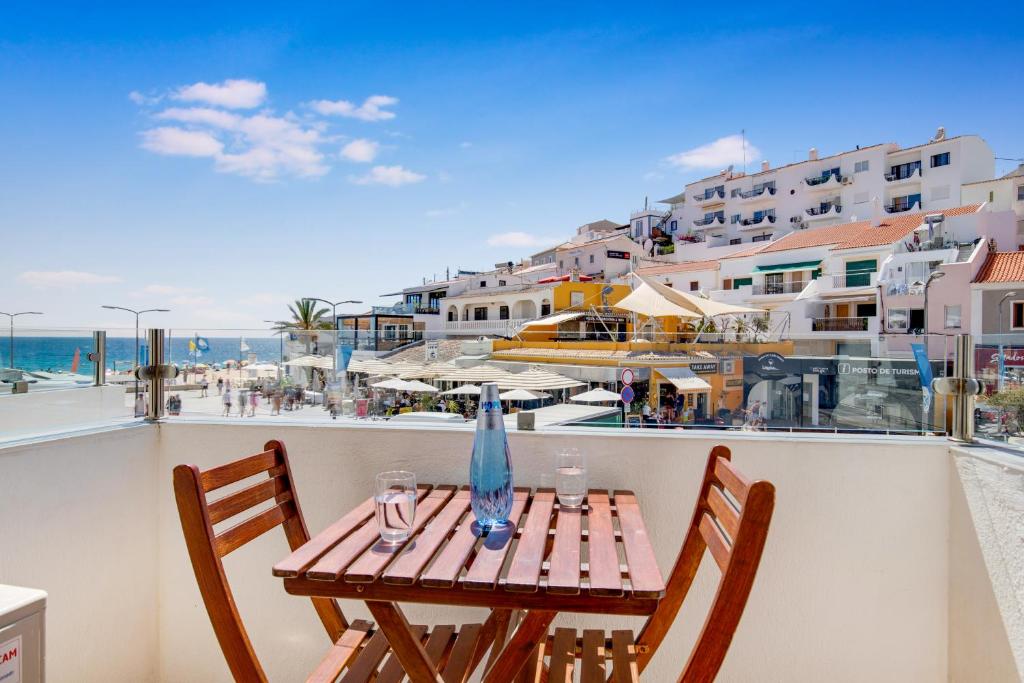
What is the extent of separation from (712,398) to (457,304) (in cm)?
3027

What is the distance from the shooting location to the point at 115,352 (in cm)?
222

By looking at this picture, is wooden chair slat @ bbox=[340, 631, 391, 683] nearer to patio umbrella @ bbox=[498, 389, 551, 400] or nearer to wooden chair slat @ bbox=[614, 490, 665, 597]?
wooden chair slat @ bbox=[614, 490, 665, 597]

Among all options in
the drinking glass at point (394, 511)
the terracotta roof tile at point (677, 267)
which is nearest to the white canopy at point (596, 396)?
the drinking glass at point (394, 511)

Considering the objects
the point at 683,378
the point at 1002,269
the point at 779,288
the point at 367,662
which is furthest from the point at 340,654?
the point at 779,288

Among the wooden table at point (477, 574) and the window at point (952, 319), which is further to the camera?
the window at point (952, 319)

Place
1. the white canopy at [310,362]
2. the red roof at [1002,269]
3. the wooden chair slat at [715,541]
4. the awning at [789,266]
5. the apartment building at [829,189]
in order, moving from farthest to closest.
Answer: the apartment building at [829,189] → the awning at [789,266] → the red roof at [1002,269] → the white canopy at [310,362] → the wooden chair slat at [715,541]

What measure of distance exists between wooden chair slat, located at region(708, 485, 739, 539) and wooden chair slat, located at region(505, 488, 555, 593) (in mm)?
384

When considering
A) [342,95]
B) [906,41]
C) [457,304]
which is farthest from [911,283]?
[342,95]

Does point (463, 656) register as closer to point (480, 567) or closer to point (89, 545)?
point (480, 567)

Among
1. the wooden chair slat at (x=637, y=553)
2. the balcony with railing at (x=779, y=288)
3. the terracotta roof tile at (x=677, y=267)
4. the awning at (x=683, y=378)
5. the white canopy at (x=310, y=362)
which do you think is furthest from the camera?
the terracotta roof tile at (x=677, y=267)

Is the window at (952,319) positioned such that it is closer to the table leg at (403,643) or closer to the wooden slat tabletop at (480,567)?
the wooden slat tabletop at (480,567)

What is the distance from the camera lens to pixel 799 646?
6.25 ft

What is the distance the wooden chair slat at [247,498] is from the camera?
1342mm

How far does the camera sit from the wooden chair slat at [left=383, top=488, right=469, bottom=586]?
1080 mm
